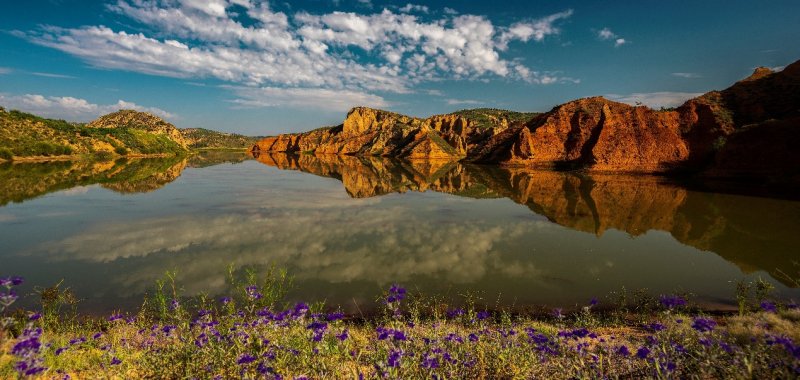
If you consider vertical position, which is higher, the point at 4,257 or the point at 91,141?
the point at 91,141

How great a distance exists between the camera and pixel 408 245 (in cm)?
1503

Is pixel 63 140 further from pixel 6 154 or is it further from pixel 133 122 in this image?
pixel 133 122

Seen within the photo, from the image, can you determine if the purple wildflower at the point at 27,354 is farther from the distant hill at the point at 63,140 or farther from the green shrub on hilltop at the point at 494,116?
the green shrub on hilltop at the point at 494,116

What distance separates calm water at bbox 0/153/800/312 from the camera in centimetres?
1082

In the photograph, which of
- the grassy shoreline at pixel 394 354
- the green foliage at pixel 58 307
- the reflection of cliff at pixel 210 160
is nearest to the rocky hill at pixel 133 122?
the reflection of cliff at pixel 210 160

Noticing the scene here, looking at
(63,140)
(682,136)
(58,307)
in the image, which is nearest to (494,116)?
(682,136)

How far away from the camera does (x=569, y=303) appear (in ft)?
32.1

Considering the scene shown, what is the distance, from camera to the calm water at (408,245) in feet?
35.5

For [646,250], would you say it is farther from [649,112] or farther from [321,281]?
[649,112]

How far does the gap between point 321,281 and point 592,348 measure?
24.9 feet

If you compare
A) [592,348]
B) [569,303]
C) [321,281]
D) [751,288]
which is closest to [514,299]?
[569,303]

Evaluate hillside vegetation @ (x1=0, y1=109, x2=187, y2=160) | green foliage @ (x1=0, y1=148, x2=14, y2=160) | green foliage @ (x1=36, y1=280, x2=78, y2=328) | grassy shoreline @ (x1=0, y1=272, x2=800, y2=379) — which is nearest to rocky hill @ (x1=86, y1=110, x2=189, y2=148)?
hillside vegetation @ (x1=0, y1=109, x2=187, y2=160)

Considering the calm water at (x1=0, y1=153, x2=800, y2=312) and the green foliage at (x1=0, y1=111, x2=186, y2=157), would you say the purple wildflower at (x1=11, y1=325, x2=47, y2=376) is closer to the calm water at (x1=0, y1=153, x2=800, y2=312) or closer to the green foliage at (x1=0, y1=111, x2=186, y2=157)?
the calm water at (x1=0, y1=153, x2=800, y2=312)

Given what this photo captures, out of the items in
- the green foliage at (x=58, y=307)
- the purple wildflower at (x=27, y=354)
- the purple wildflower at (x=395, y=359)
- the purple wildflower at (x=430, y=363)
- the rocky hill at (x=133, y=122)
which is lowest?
the green foliage at (x=58, y=307)
